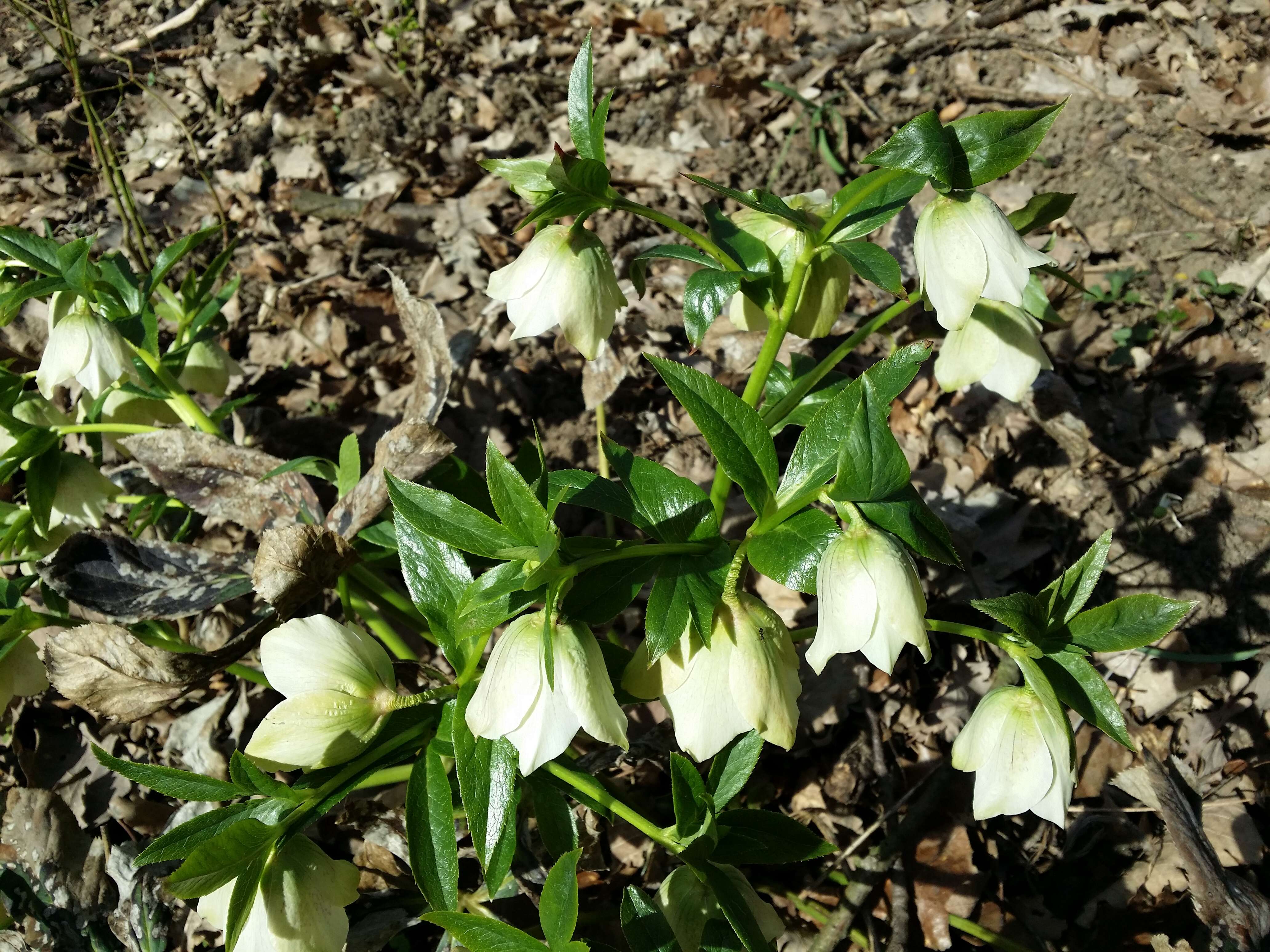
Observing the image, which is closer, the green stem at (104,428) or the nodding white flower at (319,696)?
the nodding white flower at (319,696)

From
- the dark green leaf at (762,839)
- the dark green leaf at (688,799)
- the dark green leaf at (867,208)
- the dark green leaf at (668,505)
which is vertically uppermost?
the dark green leaf at (867,208)

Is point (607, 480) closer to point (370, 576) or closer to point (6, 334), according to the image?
point (370, 576)

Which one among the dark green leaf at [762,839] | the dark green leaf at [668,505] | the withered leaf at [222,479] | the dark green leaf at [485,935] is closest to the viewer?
the dark green leaf at [485,935]

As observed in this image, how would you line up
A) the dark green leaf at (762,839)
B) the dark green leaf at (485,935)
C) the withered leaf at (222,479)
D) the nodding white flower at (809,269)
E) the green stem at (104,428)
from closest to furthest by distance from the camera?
1. the dark green leaf at (485,935)
2. the dark green leaf at (762,839)
3. the nodding white flower at (809,269)
4. the green stem at (104,428)
5. the withered leaf at (222,479)

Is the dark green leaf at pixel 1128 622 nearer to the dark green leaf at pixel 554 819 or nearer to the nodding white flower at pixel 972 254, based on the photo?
the nodding white flower at pixel 972 254

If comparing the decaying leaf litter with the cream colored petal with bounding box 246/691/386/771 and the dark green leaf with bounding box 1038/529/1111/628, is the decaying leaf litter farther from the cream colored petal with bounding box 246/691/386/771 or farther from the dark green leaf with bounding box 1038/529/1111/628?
the dark green leaf with bounding box 1038/529/1111/628

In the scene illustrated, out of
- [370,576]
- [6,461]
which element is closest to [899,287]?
[370,576]

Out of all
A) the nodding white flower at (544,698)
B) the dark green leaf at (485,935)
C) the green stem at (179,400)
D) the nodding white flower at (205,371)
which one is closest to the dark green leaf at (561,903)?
the dark green leaf at (485,935)

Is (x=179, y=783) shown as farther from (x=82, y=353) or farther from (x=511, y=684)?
(x=82, y=353)
